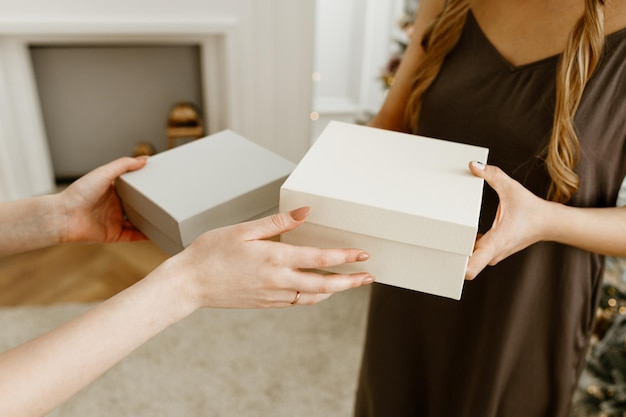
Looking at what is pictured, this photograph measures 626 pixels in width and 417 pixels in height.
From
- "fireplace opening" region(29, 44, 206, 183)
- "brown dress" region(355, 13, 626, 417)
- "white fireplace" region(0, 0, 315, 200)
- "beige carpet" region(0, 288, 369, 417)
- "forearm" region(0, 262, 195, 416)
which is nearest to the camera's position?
"forearm" region(0, 262, 195, 416)

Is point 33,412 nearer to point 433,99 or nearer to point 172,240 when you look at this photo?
point 172,240

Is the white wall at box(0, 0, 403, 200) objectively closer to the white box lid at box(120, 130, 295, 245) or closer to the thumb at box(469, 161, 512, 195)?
the white box lid at box(120, 130, 295, 245)

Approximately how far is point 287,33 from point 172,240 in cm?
184

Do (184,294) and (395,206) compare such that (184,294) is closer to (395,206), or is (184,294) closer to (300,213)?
(300,213)

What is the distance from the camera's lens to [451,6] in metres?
0.99

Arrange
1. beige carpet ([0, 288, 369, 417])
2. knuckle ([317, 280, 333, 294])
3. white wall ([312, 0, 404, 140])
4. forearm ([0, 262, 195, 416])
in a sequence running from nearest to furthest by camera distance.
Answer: forearm ([0, 262, 195, 416]), knuckle ([317, 280, 333, 294]), beige carpet ([0, 288, 369, 417]), white wall ([312, 0, 404, 140])

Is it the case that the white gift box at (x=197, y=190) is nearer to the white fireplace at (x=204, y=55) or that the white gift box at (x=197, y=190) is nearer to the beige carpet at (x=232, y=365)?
the beige carpet at (x=232, y=365)

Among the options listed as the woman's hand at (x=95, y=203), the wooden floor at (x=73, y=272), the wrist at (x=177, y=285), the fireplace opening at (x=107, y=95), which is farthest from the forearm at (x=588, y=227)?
the fireplace opening at (x=107, y=95)

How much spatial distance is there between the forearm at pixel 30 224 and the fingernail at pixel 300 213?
19.0 inches

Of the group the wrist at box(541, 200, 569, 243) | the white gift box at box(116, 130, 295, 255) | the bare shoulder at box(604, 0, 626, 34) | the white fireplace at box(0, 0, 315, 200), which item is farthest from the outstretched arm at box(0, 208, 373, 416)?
the white fireplace at box(0, 0, 315, 200)

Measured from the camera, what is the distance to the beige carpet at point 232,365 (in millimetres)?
1695

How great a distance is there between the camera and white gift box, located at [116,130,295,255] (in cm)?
89

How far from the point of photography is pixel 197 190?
36.8 inches

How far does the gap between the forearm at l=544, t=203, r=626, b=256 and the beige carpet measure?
3.53ft
